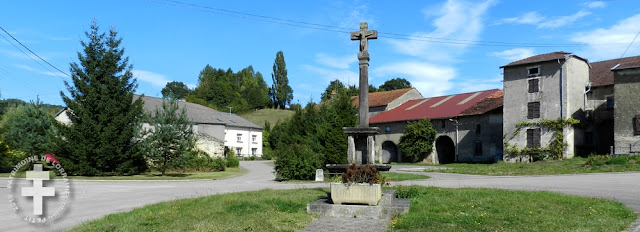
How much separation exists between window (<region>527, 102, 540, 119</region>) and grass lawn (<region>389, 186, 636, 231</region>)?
97.1ft

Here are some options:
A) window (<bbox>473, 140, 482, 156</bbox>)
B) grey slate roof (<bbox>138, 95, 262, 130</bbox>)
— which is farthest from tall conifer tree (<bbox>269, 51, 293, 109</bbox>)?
window (<bbox>473, 140, 482, 156</bbox>)

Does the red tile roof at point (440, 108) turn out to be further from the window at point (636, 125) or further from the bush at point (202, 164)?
the bush at point (202, 164)

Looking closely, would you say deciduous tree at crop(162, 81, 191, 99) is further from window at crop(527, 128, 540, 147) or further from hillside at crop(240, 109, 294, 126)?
window at crop(527, 128, 540, 147)

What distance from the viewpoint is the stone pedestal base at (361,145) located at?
12250 millimetres

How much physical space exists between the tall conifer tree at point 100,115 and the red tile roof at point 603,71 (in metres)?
38.2

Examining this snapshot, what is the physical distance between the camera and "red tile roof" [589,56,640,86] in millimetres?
39672

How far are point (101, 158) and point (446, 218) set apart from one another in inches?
1003

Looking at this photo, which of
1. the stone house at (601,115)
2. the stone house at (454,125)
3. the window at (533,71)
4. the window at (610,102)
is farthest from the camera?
the stone house at (454,125)

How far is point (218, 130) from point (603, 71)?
127 feet

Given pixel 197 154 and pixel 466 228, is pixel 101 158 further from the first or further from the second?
pixel 466 228

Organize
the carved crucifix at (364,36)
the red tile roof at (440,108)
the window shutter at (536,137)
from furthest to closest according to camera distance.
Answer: the red tile roof at (440,108) → the window shutter at (536,137) → the carved crucifix at (364,36)

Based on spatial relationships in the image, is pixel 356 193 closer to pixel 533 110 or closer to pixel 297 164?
pixel 297 164

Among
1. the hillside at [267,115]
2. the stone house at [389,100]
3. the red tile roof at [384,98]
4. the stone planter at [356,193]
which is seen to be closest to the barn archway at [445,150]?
the stone house at [389,100]

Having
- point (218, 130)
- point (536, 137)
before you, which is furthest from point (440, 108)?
point (218, 130)
